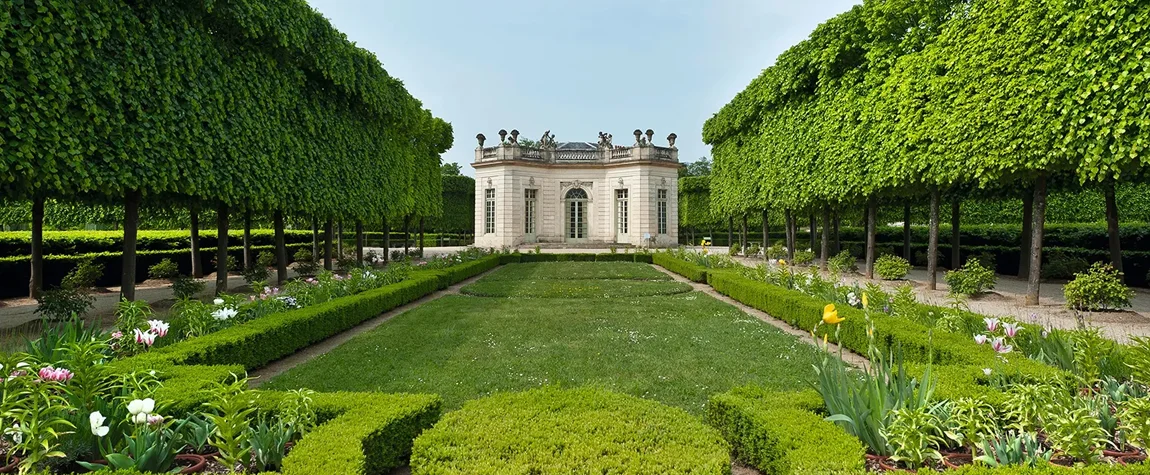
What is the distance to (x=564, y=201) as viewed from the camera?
113 feet

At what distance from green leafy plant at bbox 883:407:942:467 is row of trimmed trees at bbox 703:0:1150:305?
734cm

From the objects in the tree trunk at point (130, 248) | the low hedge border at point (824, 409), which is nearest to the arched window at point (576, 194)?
the tree trunk at point (130, 248)

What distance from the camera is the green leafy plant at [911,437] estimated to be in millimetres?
2760

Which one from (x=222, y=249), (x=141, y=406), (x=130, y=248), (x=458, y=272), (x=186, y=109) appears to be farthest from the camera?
(x=458, y=272)

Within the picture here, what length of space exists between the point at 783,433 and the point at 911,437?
2.09 ft

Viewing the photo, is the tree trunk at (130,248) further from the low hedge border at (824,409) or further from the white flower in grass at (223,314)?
the low hedge border at (824,409)

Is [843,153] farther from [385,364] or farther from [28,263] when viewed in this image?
[28,263]

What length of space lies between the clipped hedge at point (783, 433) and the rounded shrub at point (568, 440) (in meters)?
0.31

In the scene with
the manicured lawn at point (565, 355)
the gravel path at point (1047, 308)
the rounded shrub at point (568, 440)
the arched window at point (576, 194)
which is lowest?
the manicured lawn at point (565, 355)

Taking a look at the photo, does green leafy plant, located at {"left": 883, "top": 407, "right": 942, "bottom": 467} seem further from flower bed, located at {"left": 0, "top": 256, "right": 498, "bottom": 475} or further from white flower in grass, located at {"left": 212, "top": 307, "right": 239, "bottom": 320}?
white flower in grass, located at {"left": 212, "top": 307, "right": 239, "bottom": 320}

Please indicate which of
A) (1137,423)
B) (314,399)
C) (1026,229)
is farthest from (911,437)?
(1026,229)

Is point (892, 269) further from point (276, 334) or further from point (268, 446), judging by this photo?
point (268, 446)

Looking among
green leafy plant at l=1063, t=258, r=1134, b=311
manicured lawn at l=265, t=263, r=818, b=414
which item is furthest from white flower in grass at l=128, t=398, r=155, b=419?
green leafy plant at l=1063, t=258, r=1134, b=311

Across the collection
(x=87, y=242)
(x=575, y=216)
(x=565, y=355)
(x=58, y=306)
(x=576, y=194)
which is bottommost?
(x=565, y=355)
